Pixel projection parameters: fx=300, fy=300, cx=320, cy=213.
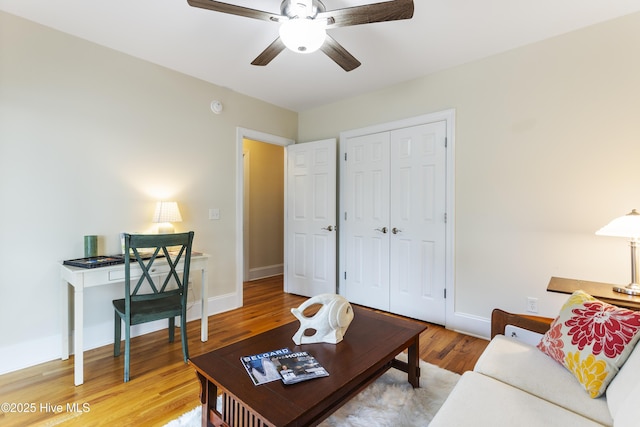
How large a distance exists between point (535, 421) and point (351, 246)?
2.66 meters

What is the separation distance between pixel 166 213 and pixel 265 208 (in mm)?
2423

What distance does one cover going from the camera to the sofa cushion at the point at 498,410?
102 centimetres

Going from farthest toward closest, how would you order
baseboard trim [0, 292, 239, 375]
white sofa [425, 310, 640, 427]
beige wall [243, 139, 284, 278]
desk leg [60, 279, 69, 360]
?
beige wall [243, 139, 284, 278]
desk leg [60, 279, 69, 360]
baseboard trim [0, 292, 239, 375]
white sofa [425, 310, 640, 427]

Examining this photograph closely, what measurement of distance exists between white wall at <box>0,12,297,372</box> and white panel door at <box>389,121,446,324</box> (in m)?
1.99

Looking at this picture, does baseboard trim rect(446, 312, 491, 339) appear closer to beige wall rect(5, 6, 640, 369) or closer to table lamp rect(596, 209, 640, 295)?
beige wall rect(5, 6, 640, 369)

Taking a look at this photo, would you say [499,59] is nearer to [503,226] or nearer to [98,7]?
[503,226]

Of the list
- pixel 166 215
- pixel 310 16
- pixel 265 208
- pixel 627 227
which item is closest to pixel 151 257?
pixel 166 215

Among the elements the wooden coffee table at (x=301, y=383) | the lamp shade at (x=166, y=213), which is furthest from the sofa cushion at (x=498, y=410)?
the lamp shade at (x=166, y=213)

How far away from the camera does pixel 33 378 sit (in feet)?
6.59

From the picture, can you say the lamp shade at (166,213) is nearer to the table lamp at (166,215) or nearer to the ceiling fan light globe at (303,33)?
the table lamp at (166,215)

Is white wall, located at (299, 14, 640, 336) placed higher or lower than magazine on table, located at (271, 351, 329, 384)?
higher

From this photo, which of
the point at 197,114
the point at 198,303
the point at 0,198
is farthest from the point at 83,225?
the point at 197,114

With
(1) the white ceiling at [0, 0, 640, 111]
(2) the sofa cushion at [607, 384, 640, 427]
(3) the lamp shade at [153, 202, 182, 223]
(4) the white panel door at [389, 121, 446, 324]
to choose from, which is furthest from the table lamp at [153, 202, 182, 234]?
(2) the sofa cushion at [607, 384, 640, 427]

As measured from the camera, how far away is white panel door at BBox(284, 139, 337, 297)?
3725 mm
